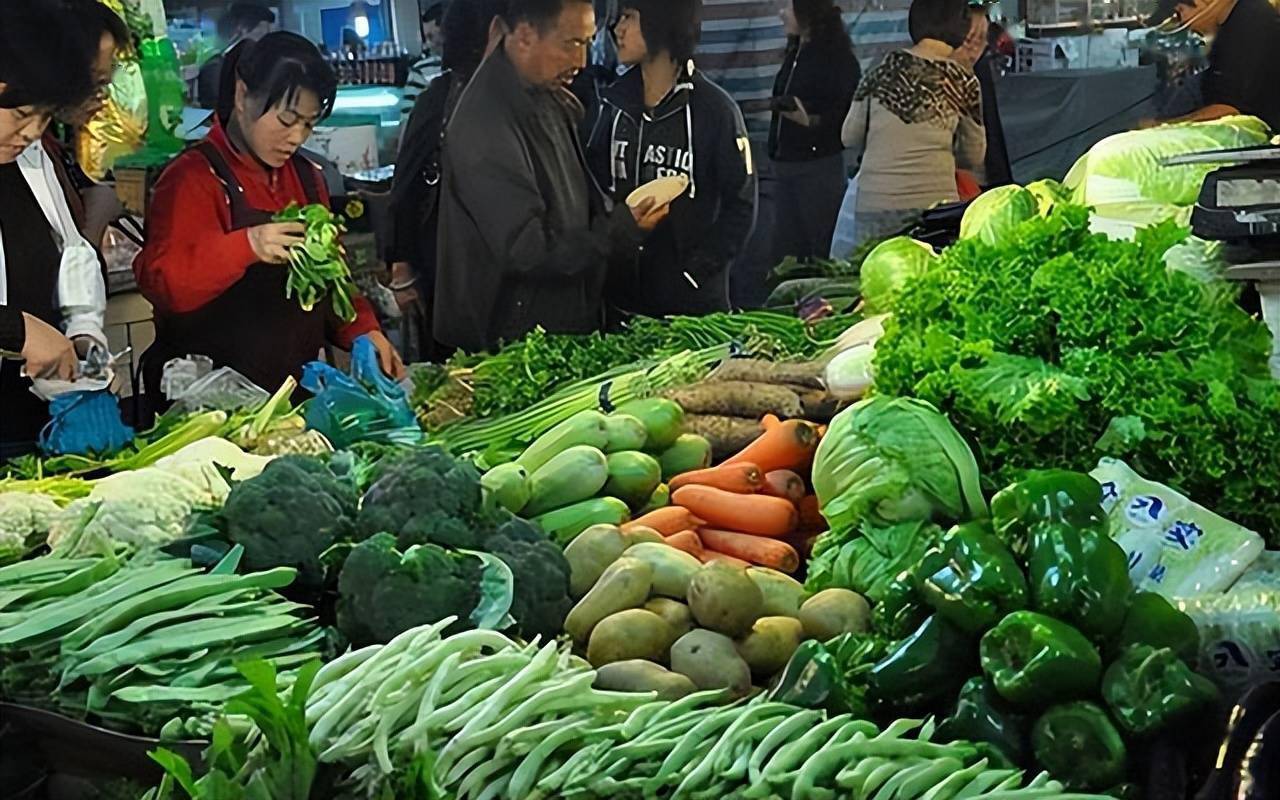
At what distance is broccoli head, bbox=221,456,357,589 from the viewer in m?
2.96

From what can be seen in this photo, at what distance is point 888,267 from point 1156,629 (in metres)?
2.29

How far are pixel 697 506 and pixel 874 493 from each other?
60 cm

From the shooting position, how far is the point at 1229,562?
2.65 m

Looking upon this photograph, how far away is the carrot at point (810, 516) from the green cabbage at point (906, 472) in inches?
Answer: 19.7

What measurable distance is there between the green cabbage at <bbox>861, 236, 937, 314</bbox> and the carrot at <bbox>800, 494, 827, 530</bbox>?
92 cm

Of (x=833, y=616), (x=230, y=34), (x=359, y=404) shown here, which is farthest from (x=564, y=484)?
(x=230, y=34)

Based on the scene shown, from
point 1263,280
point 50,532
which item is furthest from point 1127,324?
point 50,532

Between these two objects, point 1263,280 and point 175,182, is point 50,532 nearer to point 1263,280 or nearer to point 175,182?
point 175,182

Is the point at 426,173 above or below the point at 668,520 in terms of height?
above

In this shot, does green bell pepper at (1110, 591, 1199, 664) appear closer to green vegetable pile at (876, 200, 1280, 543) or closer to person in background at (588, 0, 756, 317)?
green vegetable pile at (876, 200, 1280, 543)

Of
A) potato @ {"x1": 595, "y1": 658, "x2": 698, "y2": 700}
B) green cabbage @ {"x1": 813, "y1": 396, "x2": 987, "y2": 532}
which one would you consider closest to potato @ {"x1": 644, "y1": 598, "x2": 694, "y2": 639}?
potato @ {"x1": 595, "y1": 658, "x2": 698, "y2": 700}

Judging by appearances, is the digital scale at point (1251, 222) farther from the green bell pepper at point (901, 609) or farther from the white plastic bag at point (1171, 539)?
the green bell pepper at point (901, 609)

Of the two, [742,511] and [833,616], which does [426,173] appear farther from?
[833,616]

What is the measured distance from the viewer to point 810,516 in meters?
3.58
